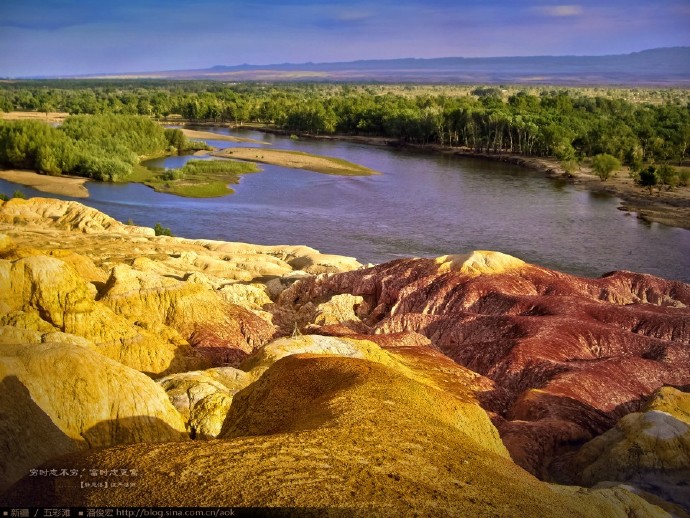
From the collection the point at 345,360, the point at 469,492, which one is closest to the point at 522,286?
the point at 345,360

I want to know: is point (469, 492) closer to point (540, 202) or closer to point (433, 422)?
point (433, 422)

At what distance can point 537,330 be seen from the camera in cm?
2244

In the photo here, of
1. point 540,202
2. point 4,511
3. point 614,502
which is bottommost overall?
point 540,202

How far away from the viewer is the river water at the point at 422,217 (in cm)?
Answer: 5031

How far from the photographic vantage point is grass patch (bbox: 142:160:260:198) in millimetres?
70000

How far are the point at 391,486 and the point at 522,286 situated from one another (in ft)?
66.6

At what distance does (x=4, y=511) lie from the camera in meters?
7.55

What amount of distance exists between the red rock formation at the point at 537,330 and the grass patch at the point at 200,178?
42.4 metres

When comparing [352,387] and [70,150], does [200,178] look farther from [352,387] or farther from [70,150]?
[352,387]

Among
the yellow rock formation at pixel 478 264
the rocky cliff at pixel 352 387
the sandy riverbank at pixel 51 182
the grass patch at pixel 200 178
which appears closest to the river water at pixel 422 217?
the sandy riverbank at pixel 51 182

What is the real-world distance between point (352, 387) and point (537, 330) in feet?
40.7

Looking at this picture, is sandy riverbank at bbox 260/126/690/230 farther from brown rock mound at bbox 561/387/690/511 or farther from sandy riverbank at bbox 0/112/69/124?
sandy riverbank at bbox 0/112/69/124

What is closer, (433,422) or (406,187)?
(433,422)

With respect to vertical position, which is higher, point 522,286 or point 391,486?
point 391,486
